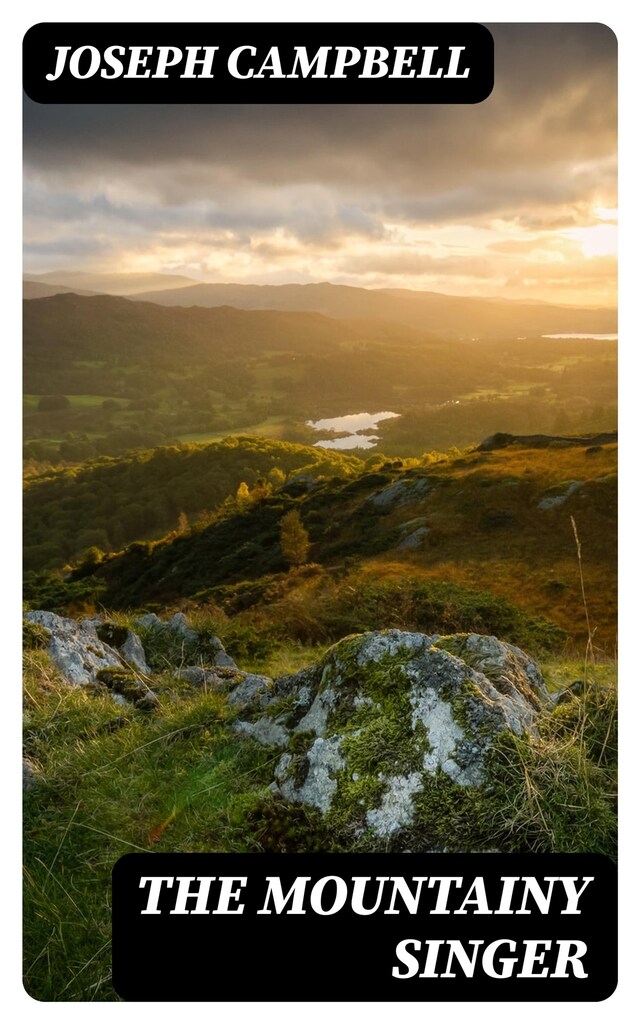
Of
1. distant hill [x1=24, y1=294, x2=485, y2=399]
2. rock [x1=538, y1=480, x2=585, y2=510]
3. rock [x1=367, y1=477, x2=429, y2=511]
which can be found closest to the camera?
distant hill [x1=24, y1=294, x2=485, y2=399]

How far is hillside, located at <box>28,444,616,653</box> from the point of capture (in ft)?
48.9

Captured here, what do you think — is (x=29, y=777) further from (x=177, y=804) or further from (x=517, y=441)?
(x=517, y=441)

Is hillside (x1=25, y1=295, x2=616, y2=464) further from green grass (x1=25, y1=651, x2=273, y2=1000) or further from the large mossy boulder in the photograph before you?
green grass (x1=25, y1=651, x2=273, y2=1000)

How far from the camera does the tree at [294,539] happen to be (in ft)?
69.8

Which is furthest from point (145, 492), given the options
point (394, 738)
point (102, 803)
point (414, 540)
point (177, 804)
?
point (394, 738)

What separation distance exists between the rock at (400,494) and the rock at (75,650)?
16.7 metres

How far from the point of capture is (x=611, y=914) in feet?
14.7

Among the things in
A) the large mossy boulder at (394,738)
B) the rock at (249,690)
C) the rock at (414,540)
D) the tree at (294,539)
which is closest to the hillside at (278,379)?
the rock at (414,540)

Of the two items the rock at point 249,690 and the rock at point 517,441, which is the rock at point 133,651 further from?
the rock at point 517,441

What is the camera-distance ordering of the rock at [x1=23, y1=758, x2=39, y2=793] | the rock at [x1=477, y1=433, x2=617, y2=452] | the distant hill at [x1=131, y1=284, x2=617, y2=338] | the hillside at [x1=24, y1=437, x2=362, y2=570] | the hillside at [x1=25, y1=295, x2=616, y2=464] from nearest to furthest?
the rock at [x1=23, y1=758, x2=39, y2=793], the distant hill at [x1=131, y1=284, x2=617, y2=338], the hillside at [x1=25, y1=295, x2=616, y2=464], the rock at [x1=477, y1=433, x2=617, y2=452], the hillside at [x1=24, y1=437, x2=362, y2=570]

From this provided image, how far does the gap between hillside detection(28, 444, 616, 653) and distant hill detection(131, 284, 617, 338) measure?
4145 mm

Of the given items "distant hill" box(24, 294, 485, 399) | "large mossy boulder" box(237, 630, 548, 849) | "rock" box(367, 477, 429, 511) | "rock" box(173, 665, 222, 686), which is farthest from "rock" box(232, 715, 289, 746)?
"rock" box(367, 477, 429, 511)

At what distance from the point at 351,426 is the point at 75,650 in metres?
14.5
